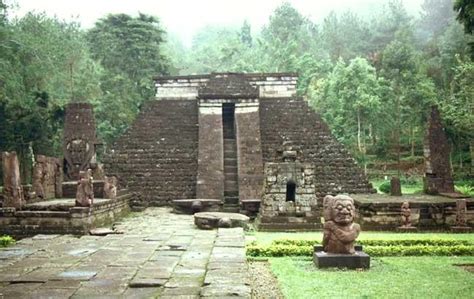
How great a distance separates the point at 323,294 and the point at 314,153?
13.0m

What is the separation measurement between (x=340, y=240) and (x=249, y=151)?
1125 cm

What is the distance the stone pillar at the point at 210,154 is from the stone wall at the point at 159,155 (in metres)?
0.43

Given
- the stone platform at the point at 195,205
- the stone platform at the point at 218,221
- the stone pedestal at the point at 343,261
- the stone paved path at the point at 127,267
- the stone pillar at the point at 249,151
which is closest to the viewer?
the stone paved path at the point at 127,267

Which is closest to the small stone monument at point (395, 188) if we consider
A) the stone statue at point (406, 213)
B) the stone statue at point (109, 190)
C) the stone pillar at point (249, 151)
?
the stone statue at point (406, 213)

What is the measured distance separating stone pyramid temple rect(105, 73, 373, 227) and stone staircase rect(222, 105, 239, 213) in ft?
0.11

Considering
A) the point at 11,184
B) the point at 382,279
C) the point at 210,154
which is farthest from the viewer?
the point at 210,154

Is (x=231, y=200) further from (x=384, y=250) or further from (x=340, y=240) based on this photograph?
(x=340, y=240)

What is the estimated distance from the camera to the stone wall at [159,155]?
1841 cm

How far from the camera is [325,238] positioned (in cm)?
823

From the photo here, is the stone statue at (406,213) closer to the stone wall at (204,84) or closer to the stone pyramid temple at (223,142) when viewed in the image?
the stone pyramid temple at (223,142)

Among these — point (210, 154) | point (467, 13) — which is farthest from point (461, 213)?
point (210, 154)

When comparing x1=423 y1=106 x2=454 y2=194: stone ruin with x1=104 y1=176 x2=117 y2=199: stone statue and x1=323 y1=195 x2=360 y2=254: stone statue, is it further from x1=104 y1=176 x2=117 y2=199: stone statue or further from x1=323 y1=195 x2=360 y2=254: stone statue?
x1=104 y1=176 x2=117 y2=199: stone statue

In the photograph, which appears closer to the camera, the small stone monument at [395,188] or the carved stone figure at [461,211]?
the carved stone figure at [461,211]

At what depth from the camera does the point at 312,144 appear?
19531 millimetres
